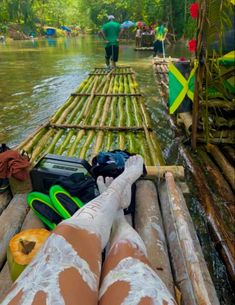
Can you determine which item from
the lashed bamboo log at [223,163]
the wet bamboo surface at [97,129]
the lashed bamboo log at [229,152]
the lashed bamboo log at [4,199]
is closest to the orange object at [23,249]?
A: the lashed bamboo log at [4,199]

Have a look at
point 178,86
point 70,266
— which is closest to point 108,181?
point 70,266

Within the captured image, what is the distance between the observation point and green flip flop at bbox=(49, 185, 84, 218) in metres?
2.35

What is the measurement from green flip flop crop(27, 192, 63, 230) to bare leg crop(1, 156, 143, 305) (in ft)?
1.65

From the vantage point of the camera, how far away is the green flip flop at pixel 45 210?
241 cm

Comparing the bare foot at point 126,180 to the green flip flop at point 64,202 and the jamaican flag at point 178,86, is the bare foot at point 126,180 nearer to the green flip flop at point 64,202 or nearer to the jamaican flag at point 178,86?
the green flip flop at point 64,202

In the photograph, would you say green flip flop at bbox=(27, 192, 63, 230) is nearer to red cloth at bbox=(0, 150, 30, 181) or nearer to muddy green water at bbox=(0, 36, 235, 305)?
red cloth at bbox=(0, 150, 30, 181)

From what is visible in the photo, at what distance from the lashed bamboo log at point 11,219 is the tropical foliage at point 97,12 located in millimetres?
4718

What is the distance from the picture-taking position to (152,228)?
2426 millimetres

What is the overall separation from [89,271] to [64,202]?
92cm

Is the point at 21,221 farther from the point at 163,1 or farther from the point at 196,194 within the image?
the point at 163,1

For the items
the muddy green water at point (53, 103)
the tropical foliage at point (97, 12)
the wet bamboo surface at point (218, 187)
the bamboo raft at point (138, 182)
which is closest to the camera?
the bamboo raft at point (138, 182)

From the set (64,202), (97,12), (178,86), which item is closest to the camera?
(64,202)

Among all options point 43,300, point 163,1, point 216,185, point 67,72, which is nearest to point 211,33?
point 216,185

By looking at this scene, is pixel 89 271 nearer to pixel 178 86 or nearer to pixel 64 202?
pixel 64 202
